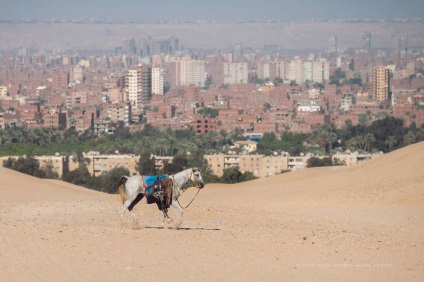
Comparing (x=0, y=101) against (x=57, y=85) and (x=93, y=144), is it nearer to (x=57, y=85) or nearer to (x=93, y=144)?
(x=57, y=85)

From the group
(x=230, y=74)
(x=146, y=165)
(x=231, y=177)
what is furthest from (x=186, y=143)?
(x=230, y=74)

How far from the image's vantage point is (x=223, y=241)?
1174cm

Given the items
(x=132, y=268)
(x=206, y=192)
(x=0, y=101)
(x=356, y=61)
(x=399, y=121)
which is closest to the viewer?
(x=132, y=268)

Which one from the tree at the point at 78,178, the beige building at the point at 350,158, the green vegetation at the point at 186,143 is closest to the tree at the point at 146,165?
the green vegetation at the point at 186,143

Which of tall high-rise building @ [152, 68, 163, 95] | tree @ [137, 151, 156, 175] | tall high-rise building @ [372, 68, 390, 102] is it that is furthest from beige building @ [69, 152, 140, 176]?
tall high-rise building @ [152, 68, 163, 95]

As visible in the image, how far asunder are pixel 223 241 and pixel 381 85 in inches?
4469

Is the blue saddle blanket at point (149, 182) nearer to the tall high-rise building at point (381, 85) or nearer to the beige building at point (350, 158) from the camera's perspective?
the beige building at point (350, 158)

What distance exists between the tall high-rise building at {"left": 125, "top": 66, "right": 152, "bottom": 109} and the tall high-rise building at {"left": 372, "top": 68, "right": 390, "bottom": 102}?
23.2 m

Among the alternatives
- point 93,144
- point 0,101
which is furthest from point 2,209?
point 0,101

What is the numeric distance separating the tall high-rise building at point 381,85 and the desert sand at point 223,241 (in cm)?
10424

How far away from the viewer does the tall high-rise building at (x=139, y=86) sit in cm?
12419

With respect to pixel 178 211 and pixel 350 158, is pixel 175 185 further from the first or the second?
pixel 350 158

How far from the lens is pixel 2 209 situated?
15.7 meters

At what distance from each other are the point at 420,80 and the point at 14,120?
61768mm
